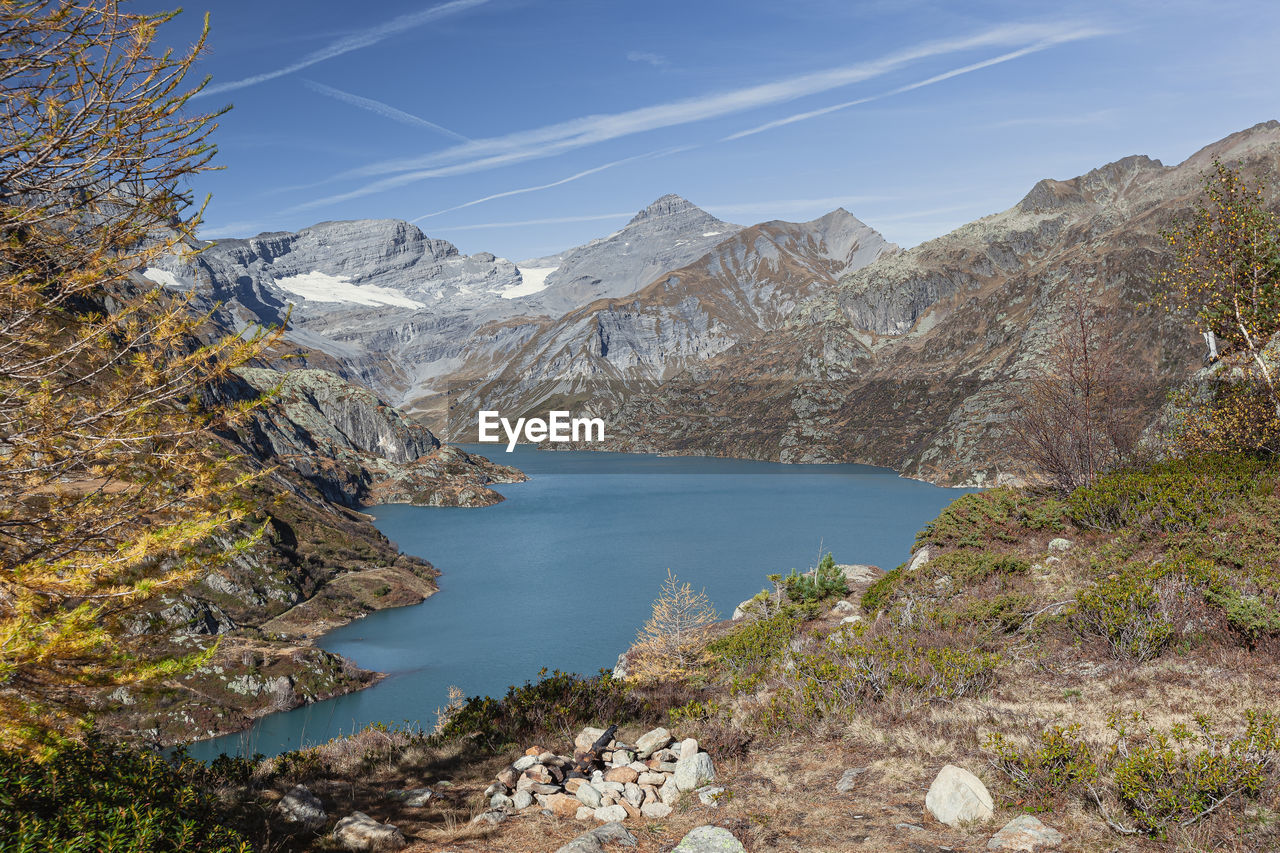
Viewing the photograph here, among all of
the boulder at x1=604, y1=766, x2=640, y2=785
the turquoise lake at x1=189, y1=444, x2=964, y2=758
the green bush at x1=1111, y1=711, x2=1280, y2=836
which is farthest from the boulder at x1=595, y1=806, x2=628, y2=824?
the turquoise lake at x1=189, y1=444, x2=964, y2=758

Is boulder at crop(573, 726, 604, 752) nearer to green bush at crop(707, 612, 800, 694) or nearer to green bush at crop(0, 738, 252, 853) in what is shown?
green bush at crop(707, 612, 800, 694)

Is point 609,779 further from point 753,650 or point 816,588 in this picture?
point 816,588

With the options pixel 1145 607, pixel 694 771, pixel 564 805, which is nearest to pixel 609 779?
pixel 564 805

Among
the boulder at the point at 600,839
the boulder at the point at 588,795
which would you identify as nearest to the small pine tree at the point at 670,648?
the boulder at the point at 588,795

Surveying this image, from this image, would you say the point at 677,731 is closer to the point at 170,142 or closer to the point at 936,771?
the point at 936,771

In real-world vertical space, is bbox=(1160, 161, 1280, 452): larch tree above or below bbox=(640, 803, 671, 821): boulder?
above

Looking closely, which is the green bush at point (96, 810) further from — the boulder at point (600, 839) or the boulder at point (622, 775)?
the boulder at point (622, 775)
